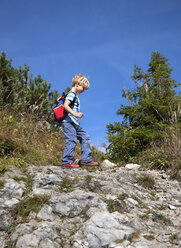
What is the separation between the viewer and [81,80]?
5.36m

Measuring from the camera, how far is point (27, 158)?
17.5 ft

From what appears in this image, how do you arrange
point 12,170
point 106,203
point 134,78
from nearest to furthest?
point 106,203, point 12,170, point 134,78

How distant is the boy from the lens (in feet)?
16.7

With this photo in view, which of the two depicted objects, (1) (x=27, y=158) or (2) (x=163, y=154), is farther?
(2) (x=163, y=154)

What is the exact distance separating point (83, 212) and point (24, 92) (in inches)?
280

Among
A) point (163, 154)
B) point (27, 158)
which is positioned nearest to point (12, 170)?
point (27, 158)

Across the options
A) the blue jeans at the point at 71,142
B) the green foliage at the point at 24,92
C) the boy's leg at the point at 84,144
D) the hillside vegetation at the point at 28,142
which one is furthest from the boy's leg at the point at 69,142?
the green foliage at the point at 24,92

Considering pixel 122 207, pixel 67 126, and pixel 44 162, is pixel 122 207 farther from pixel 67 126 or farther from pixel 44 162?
pixel 44 162

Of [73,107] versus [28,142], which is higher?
[73,107]

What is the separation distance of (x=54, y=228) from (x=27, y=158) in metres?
2.90

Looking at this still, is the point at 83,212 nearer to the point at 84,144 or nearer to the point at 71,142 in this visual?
the point at 71,142

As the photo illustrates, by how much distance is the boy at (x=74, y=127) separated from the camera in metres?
5.09

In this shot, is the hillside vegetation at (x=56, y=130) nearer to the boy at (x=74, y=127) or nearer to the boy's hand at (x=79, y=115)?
the boy at (x=74, y=127)

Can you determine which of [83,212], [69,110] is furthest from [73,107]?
[83,212]
